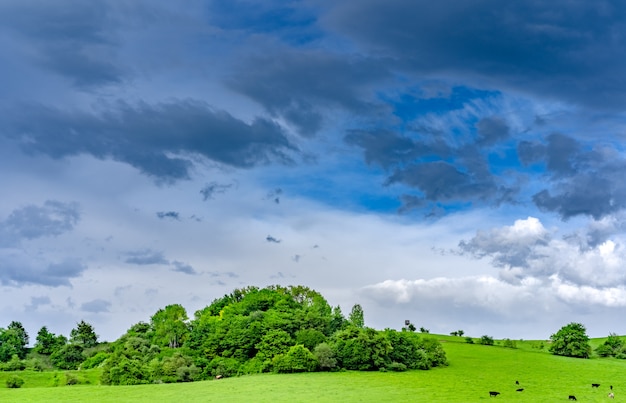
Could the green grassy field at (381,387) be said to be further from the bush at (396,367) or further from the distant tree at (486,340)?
the distant tree at (486,340)

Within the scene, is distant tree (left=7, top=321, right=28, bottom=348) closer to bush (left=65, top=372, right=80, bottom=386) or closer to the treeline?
the treeline

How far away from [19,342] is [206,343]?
7408 cm

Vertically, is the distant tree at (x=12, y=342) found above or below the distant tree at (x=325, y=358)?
above

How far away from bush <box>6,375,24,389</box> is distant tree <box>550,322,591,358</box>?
357ft

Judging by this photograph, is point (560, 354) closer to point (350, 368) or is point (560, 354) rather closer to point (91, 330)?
point (350, 368)

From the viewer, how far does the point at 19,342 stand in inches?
6216

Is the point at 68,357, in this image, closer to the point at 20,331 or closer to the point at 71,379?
the point at 20,331

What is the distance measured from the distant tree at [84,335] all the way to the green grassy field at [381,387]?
50.7m

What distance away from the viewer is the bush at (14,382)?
9978cm

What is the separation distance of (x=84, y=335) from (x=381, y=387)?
109 meters

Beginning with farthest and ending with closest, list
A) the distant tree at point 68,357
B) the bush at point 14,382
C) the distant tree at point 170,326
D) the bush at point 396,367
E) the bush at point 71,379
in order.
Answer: the distant tree at point 170,326, the distant tree at point 68,357, the bush at point 71,379, the bush at point 396,367, the bush at point 14,382

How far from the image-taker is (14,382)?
100 meters

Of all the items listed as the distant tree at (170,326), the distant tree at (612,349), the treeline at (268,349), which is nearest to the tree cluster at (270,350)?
the treeline at (268,349)

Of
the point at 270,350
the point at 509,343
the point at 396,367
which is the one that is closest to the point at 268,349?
the point at 270,350
